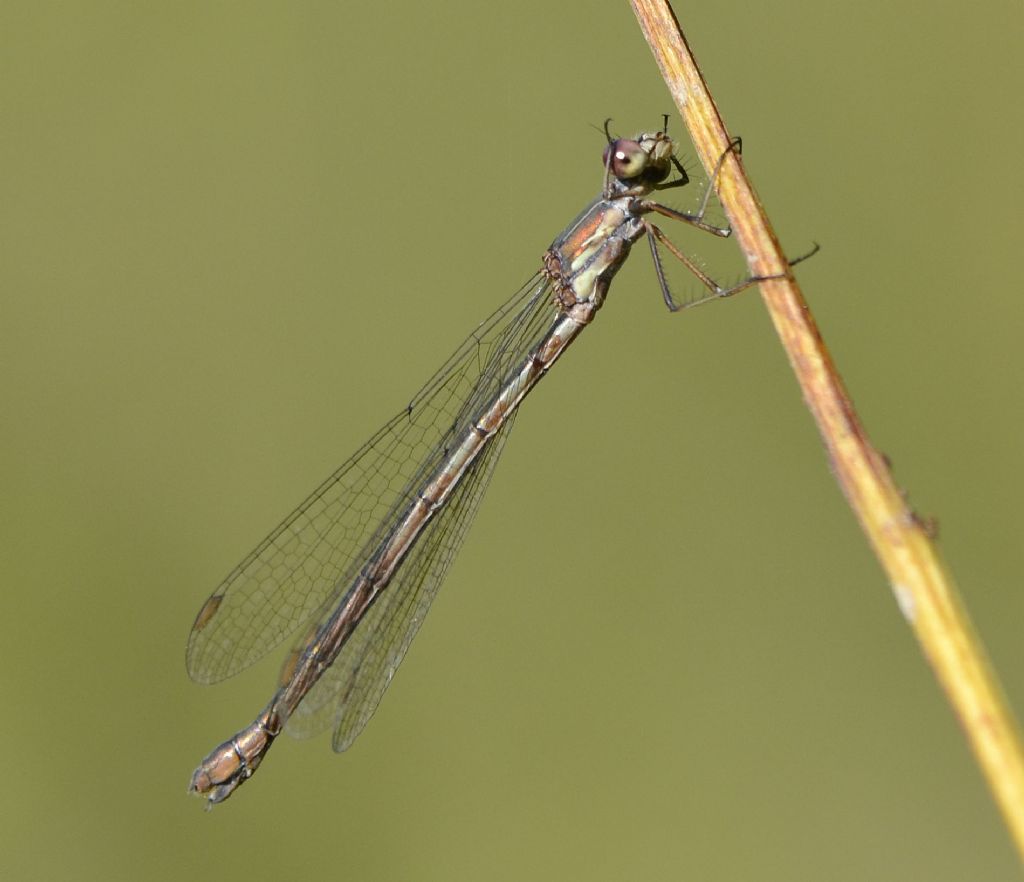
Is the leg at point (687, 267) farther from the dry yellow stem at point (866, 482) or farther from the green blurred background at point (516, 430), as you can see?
the green blurred background at point (516, 430)

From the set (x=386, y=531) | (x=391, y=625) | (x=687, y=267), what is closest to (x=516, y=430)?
(x=386, y=531)

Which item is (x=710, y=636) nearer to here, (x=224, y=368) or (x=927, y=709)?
(x=927, y=709)

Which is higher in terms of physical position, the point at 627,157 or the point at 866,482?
the point at 627,157

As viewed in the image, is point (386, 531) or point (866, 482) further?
point (386, 531)

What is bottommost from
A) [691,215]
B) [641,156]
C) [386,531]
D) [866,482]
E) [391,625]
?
[391,625]

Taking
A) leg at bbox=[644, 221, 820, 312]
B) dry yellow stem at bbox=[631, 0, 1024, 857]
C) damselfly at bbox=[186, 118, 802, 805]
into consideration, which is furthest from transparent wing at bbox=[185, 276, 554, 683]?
dry yellow stem at bbox=[631, 0, 1024, 857]

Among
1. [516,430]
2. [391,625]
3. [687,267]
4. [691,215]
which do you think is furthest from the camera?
[516,430]

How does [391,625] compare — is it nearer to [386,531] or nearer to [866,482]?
[386,531]
